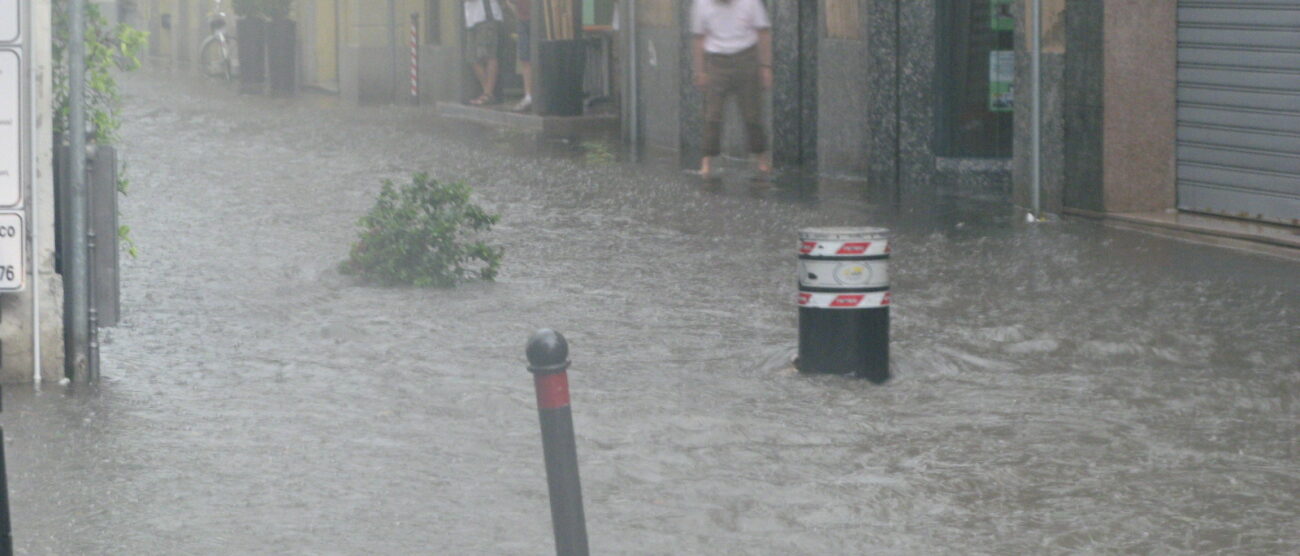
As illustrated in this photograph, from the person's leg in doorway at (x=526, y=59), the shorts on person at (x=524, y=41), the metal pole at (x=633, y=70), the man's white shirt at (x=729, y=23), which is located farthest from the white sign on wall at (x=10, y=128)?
the shorts on person at (x=524, y=41)

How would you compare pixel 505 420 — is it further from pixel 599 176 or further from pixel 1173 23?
pixel 599 176

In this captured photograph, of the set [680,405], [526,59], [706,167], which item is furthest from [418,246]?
[526,59]

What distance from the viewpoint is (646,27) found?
833 inches

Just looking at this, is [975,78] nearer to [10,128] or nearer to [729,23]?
[729,23]

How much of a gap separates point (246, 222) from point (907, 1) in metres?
5.31

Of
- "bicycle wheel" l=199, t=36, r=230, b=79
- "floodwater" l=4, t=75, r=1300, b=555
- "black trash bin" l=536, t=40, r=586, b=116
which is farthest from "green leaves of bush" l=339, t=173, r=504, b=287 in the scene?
"bicycle wheel" l=199, t=36, r=230, b=79

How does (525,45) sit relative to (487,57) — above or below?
above

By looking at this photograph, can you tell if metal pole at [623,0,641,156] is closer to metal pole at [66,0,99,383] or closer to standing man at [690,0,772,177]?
standing man at [690,0,772,177]

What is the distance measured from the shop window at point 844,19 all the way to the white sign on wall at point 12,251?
32.6 ft

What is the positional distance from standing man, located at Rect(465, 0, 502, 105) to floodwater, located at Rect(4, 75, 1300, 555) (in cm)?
1349

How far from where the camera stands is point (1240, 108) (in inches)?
493

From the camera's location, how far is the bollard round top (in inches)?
161

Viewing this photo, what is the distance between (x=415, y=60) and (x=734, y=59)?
14993 millimetres

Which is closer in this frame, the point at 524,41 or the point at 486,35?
the point at 524,41
